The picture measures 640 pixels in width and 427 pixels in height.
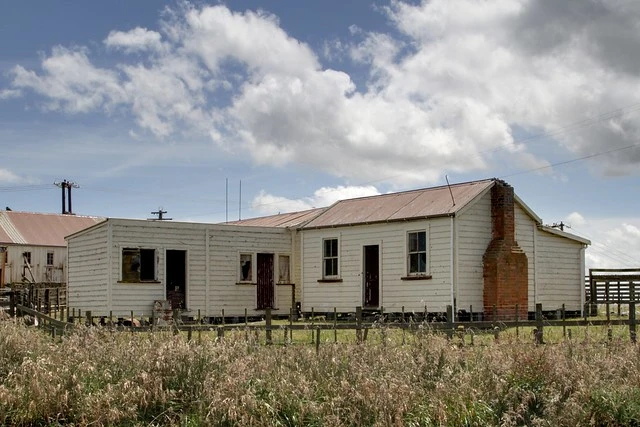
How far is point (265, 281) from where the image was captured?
31.4m

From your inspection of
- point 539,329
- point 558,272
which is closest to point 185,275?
point 558,272

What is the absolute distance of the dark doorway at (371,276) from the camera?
28.9m

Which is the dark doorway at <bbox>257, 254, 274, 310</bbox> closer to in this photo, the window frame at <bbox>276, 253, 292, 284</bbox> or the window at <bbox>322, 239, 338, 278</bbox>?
the window frame at <bbox>276, 253, 292, 284</bbox>

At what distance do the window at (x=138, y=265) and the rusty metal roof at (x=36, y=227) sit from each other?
940 inches

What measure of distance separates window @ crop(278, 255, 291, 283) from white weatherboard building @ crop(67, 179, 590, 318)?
1.5 inches

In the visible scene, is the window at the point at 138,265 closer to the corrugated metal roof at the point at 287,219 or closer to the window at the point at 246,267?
the window at the point at 246,267

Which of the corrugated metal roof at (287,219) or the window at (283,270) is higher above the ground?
the corrugated metal roof at (287,219)

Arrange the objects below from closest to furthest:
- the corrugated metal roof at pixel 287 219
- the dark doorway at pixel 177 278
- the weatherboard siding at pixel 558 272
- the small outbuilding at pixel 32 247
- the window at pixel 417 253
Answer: the window at pixel 417 253, the weatherboard siding at pixel 558 272, the dark doorway at pixel 177 278, the corrugated metal roof at pixel 287 219, the small outbuilding at pixel 32 247

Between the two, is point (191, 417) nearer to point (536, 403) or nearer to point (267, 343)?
point (267, 343)

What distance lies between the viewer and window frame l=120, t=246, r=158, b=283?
93.0 feet

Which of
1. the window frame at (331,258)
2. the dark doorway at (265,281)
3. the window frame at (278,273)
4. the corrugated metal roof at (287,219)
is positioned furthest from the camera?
the corrugated metal roof at (287,219)

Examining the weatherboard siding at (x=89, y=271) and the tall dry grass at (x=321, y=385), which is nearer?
the tall dry grass at (x=321, y=385)

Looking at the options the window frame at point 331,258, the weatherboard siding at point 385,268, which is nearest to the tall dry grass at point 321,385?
the weatherboard siding at point 385,268

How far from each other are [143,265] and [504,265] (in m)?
12.2
